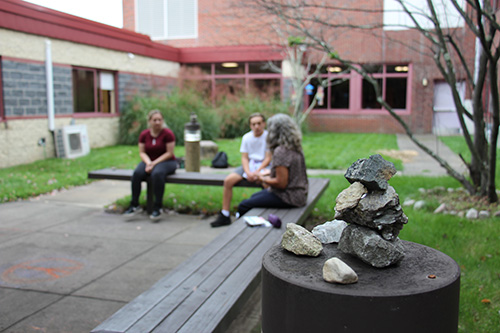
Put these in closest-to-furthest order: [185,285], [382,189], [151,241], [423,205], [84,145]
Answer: [382,189]
[185,285]
[151,241]
[423,205]
[84,145]

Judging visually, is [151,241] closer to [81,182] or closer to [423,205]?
[423,205]

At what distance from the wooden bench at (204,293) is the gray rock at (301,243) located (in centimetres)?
32

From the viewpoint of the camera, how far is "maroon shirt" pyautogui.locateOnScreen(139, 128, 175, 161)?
7.14 meters

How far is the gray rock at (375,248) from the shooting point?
2.02 meters

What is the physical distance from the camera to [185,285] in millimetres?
3049

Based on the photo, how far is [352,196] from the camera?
206cm

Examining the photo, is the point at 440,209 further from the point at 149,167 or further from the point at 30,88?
the point at 30,88

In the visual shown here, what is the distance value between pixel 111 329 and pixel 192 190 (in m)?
5.90

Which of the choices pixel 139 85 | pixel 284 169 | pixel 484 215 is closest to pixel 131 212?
pixel 284 169

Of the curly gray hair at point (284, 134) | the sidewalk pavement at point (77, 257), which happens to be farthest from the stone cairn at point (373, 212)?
the curly gray hair at point (284, 134)

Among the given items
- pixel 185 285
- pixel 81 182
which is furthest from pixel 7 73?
pixel 185 285

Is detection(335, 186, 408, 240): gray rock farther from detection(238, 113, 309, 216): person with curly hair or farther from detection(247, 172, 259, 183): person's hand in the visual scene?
detection(247, 172, 259, 183): person's hand

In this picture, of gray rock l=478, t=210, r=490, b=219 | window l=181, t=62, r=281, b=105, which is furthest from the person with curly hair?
window l=181, t=62, r=281, b=105

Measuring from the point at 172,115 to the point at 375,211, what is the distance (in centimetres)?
1393
